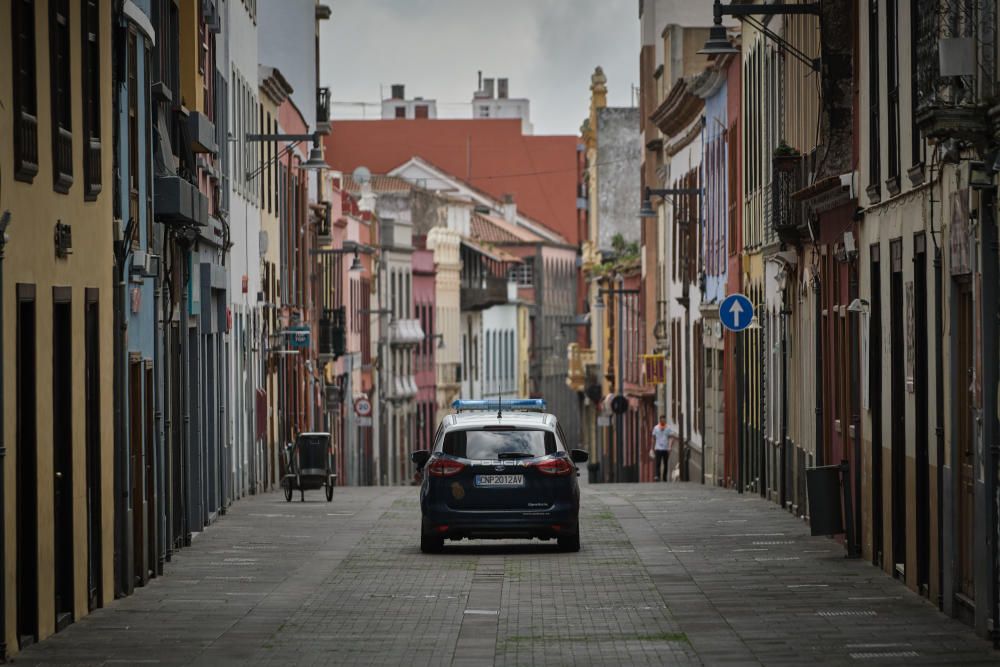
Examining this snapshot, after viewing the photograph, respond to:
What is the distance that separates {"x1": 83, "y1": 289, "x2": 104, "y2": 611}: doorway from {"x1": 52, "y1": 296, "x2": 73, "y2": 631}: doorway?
75 centimetres

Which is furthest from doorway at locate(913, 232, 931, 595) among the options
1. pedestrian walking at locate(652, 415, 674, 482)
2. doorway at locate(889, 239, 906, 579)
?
pedestrian walking at locate(652, 415, 674, 482)

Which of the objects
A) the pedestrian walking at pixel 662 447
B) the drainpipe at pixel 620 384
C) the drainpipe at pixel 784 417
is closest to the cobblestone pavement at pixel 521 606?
the drainpipe at pixel 784 417

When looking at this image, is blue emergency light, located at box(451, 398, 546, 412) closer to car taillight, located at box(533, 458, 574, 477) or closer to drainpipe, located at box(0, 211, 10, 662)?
car taillight, located at box(533, 458, 574, 477)

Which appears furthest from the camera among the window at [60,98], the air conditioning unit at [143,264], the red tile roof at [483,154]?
the red tile roof at [483,154]

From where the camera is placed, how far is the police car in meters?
23.1

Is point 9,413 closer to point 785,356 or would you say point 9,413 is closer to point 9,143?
point 9,143

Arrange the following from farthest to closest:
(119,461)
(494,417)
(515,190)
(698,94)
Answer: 1. (515,190)
2. (698,94)
3. (494,417)
4. (119,461)

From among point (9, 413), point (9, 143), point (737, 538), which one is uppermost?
point (9, 143)

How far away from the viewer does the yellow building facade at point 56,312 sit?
14.5 metres

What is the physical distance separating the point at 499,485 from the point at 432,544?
41.4 inches

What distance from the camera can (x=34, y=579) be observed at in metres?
15.1

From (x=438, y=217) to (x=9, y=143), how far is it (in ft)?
300

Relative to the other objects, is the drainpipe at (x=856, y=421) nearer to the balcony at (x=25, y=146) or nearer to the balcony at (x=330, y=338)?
the balcony at (x=25, y=146)

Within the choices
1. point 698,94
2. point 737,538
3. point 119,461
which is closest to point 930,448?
point 119,461
